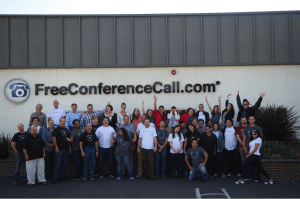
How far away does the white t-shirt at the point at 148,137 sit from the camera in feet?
34.3

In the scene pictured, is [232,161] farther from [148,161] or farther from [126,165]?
[126,165]

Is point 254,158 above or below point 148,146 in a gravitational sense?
below

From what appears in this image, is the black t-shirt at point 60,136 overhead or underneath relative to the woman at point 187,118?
underneath

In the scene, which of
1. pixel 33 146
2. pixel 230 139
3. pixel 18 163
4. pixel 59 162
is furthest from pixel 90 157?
→ pixel 230 139

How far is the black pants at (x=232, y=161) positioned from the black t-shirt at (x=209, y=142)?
0.69 m

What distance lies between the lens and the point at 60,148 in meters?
10.4

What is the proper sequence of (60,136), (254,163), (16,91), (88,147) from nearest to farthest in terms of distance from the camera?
(254,163) → (60,136) → (88,147) → (16,91)

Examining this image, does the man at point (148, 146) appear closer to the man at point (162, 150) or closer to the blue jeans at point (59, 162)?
the man at point (162, 150)

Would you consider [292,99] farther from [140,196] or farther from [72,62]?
[72,62]

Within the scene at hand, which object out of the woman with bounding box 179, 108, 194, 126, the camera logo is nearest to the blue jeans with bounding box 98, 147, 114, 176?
the woman with bounding box 179, 108, 194, 126

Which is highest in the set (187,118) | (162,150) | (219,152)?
(187,118)

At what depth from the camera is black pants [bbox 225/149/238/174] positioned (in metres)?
→ 10.9

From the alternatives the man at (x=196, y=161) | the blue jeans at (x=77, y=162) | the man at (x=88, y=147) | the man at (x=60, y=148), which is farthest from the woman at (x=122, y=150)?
the man at (x=196, y=161)

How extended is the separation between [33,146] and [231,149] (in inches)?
271
